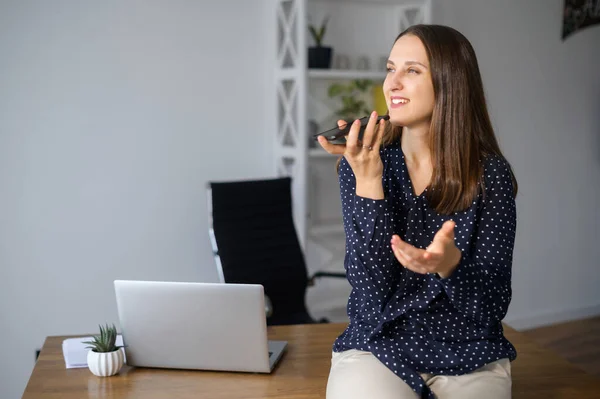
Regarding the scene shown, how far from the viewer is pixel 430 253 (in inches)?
57.3

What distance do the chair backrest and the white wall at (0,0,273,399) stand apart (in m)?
0.47

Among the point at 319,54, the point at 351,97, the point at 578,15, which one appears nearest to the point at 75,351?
the point at 319,54

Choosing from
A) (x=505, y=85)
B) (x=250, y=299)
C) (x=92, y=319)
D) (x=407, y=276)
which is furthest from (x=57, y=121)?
(x=505, y=85)

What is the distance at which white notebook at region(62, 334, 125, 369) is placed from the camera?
1.98 meters

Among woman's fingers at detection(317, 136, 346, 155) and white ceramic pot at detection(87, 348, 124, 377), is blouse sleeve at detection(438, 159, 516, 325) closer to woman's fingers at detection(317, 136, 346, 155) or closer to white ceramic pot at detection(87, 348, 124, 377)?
woman's fingers at detection(317, 136, 346, 155)

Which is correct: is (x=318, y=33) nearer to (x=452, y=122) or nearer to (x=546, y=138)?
(x=546, y=138)

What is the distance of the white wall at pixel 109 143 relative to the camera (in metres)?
3.39

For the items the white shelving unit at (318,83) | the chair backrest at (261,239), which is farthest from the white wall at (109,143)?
the chair backrest at (261,239)

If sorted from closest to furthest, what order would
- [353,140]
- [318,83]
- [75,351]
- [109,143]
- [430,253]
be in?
[430,253], [353,140], [75,351], [109,143], [318,83]

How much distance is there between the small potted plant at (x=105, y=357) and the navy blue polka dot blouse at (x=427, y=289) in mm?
563

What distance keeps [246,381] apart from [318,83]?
2.42 meters

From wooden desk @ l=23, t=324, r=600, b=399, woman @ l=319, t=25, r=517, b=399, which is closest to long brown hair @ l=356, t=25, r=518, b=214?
woman @ l=319, t=25, r=517, b=399

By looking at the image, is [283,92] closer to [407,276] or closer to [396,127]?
[396,127]

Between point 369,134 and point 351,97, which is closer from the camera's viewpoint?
point 369,134
